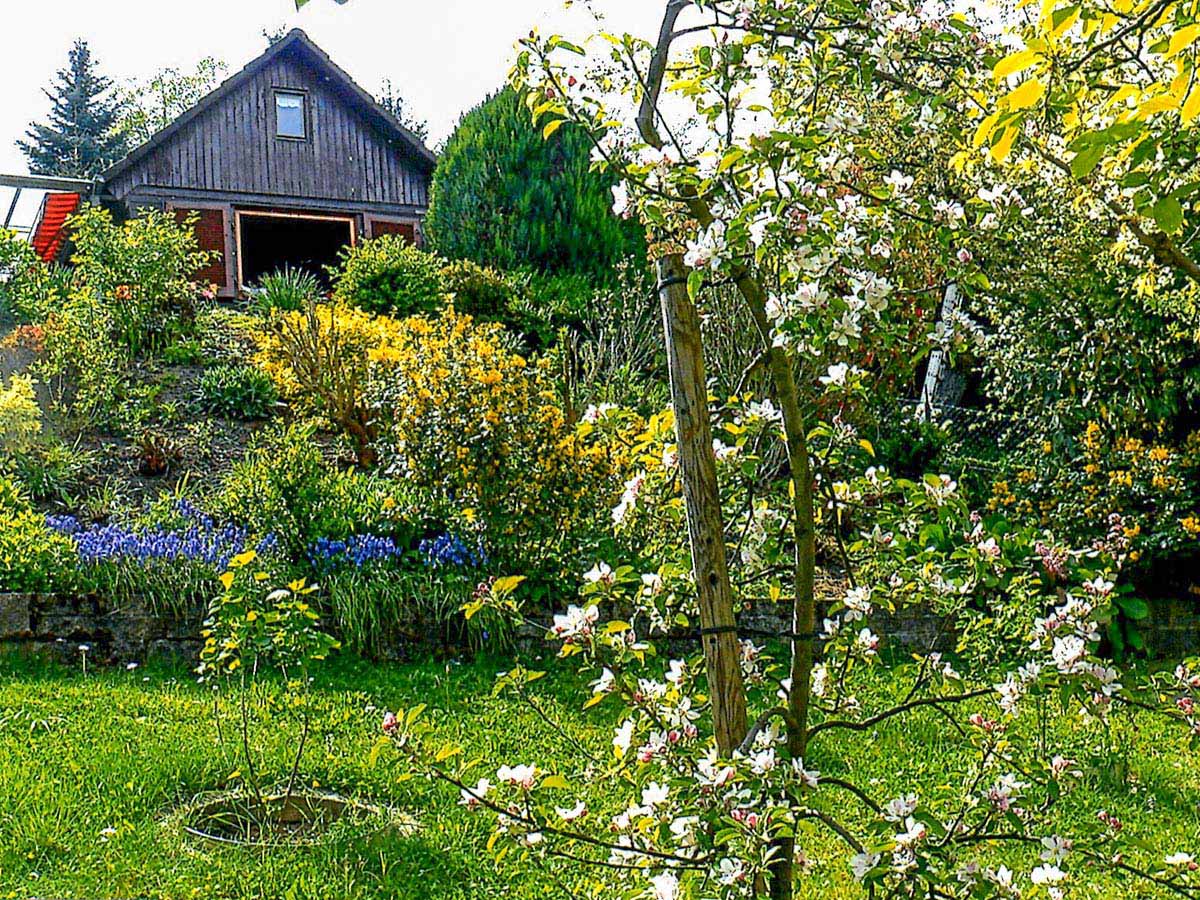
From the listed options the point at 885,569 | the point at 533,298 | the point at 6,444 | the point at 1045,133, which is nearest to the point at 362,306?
the point at 533,298

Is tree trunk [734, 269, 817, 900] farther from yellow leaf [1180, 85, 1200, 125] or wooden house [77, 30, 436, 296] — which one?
wooden house [77, 30, 436, 296]

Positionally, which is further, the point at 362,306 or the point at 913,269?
the point at 362,306

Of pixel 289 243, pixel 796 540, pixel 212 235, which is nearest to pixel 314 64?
pixel 212 235

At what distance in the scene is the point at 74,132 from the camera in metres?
37.2

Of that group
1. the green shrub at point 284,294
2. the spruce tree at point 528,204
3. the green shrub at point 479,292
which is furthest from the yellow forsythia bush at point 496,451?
the spruce tree at point 528,204

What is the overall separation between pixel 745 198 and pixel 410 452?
192 inches

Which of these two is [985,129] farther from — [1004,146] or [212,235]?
[212,235]

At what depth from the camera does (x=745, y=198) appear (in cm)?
213

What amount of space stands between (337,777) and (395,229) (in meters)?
15.7

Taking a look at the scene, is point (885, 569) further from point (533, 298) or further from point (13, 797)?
point (533, 298)

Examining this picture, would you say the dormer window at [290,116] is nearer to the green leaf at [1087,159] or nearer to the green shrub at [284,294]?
the green shrub at [284,294]

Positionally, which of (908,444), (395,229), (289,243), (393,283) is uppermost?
(289,243)

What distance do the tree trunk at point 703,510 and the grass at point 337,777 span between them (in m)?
0.59

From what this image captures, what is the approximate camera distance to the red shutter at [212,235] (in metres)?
18.2
